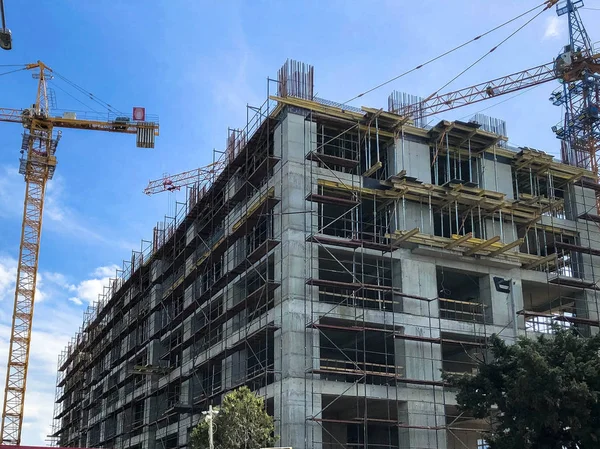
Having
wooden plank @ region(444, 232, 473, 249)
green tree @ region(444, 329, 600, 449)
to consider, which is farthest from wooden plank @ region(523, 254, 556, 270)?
green tree @ region(444, 329, 600, 449)

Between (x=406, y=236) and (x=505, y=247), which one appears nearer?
(x=406, y=236)

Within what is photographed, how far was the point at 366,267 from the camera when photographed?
48.3m

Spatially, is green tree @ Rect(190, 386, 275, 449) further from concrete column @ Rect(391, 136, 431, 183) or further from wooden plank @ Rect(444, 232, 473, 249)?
concrete column @ Rect(391, 136, 431, 183)

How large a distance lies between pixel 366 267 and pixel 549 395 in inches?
695

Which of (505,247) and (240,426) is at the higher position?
(505,247)

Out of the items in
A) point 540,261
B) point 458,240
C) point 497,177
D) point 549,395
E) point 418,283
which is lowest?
point 549,395

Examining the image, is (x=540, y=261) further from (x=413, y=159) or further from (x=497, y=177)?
(x=413, y=159)

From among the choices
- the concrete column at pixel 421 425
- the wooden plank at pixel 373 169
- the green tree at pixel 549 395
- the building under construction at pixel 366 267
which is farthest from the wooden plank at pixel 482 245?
the green tree at pixel 549 395

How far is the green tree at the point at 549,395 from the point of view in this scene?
3225 centimetres

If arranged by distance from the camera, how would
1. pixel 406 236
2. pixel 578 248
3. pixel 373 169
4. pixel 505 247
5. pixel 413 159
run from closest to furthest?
pixel 406 236 → pixel 373 169 → pixel 505 247 → pixel 413 159 → pixel 578 248

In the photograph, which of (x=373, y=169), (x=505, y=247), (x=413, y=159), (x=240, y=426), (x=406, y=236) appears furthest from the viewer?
(x=413, y=159)

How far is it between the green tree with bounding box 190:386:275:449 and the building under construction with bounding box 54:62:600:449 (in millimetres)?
5251

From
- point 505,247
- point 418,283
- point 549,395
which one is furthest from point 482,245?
point 549,395

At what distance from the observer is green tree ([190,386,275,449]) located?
109ft
